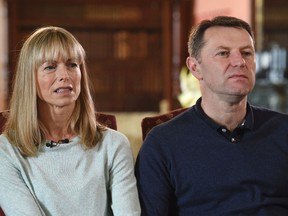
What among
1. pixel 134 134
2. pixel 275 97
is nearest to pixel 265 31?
pixel 275 97

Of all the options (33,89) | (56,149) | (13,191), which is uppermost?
(33,89)

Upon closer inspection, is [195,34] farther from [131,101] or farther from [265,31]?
[131,101]

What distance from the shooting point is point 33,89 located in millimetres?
1979

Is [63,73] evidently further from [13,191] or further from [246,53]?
[246,53]

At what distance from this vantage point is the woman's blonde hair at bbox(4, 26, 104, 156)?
1.95 meters

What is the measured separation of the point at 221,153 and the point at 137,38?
4.41 m

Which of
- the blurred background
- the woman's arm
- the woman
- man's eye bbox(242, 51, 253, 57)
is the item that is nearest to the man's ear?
man's eye bbox(242, 51, 253, 57)

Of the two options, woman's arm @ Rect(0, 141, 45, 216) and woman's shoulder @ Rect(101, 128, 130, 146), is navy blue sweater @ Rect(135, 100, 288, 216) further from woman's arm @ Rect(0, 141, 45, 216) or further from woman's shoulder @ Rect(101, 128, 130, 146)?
woman's arm @ Rect(0, 141, 45, 216)

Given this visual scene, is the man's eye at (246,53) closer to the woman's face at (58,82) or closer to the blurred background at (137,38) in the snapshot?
the woman's face at (58,82)

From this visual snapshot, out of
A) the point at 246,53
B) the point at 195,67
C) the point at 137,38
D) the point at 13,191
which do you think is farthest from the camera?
the point at 137,38

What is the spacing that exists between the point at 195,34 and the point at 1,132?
28.9 inches

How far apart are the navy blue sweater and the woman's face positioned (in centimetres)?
30

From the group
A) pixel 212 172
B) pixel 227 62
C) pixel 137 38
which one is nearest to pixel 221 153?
pixel 212 172

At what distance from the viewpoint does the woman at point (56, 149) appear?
190 cm
